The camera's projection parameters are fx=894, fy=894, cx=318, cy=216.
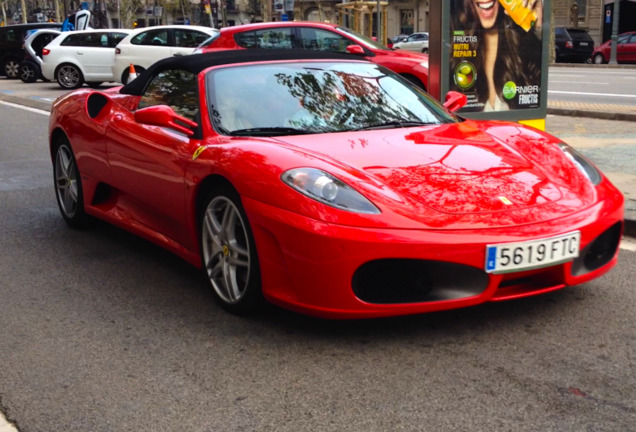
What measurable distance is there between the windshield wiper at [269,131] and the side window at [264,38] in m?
9.67

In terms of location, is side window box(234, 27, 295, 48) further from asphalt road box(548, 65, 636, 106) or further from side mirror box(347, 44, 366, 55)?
asphalt road box(548, 65, 636, 106)

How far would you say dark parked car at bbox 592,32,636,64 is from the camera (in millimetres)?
33656

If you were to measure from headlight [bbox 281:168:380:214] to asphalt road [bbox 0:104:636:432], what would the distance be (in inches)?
23.5

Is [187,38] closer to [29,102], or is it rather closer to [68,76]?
[29,102]

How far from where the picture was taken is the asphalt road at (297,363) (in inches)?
121

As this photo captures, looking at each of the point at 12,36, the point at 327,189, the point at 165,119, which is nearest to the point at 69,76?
the point at 12,36

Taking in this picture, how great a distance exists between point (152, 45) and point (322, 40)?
7.55 m

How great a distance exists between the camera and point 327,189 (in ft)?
12.3

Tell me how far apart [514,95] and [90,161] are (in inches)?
203

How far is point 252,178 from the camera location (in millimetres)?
3936

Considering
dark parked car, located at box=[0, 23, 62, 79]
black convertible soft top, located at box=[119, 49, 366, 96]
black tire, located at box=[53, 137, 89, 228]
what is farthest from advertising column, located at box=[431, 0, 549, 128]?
dark parked car, located at box=[0, 23, 62, 79]

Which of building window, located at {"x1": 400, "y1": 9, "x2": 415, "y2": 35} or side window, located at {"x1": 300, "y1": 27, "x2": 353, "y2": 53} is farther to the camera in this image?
building window, located at {"x1": 400, "y1": 9, "x2": 415, "y2": 35}

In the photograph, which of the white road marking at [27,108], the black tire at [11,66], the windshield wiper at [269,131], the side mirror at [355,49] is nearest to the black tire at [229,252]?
the windshield wiper at [269,131]

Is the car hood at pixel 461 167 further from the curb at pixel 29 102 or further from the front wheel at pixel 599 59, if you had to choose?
the front wheel at pixel 599 59
